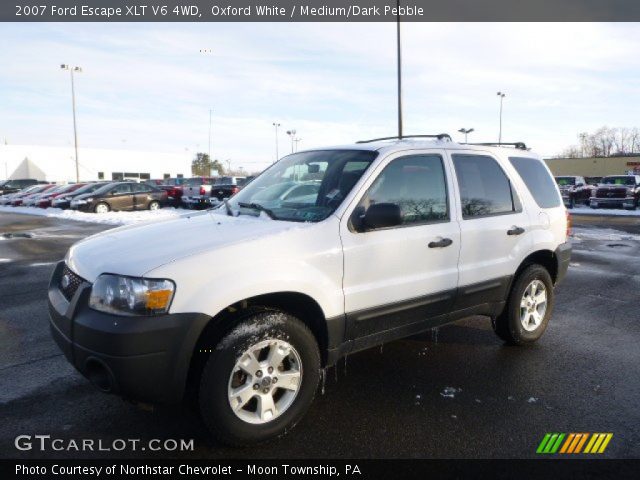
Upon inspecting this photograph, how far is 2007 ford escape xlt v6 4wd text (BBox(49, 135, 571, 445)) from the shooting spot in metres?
2.80

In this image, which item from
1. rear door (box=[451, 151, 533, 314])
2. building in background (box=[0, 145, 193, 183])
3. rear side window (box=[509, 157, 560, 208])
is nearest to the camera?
rear door (box=[451, 151, 533, 314])

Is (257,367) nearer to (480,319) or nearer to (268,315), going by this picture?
(268,315)

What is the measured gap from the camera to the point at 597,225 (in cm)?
1681

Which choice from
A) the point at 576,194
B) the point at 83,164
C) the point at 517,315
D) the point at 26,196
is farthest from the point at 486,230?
the point at 83,164

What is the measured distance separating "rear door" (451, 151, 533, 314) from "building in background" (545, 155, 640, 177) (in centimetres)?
6931

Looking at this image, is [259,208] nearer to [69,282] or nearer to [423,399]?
[69,282]

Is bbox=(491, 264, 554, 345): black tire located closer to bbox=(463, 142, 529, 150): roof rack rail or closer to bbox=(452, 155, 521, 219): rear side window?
bbox=(452, 155, 521, 219): rear side window

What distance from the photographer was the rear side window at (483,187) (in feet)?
13.9

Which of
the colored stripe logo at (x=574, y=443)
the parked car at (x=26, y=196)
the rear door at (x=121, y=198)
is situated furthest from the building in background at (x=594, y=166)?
the colored stripe logo at (x=574, y=443)

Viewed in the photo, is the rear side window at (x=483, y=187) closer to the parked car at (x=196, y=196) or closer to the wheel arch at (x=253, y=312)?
the wheel arch at (x=253, y=312)

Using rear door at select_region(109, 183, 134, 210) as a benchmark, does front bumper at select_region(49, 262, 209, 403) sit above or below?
below

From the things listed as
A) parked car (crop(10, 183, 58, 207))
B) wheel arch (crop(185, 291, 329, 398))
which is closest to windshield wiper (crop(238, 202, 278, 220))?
wheel arch (crop(185, 291, 329, 398))

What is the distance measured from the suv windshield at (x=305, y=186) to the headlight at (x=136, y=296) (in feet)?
3.63

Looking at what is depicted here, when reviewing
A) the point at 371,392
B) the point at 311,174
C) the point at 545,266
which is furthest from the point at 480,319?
Result: the point at 311,174
